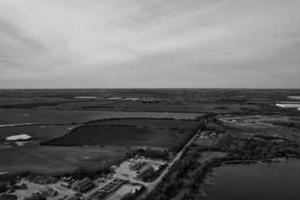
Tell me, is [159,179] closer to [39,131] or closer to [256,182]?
[256,182]

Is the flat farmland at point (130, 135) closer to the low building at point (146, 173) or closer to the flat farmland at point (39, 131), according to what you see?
the flat farmland at point (39, 131)

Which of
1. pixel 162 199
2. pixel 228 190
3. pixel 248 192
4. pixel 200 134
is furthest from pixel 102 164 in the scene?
pixel 200 134

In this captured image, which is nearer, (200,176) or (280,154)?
(200,176)

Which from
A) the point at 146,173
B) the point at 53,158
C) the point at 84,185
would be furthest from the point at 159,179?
the point at 53,158

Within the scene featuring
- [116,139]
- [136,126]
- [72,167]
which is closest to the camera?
[72,167]

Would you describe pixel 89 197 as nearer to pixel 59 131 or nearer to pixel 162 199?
pixel 162 199

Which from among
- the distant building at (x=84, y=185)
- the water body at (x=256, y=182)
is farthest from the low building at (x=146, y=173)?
the water body at (x=256, y=182)
